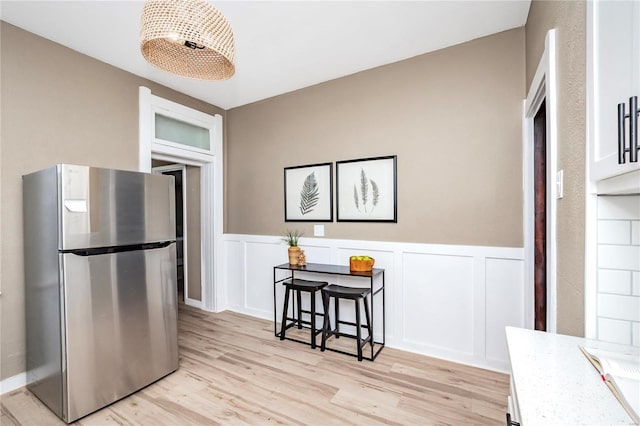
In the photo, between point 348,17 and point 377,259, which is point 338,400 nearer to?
point 377,259

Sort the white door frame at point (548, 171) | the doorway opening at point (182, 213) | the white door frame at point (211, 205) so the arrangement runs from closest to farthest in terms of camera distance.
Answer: the white door frame at point (548, 171), the white door frame at point (211, 205), the doorway opening at point (182, 213)

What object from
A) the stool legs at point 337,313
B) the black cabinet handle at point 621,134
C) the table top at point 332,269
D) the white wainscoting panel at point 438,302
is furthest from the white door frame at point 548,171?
the stool legs at point 337,313

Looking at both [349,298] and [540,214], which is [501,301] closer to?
[540,214]

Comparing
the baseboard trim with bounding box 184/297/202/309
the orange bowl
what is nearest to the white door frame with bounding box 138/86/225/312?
the baseboard trim with bounding box 184/297/202/309

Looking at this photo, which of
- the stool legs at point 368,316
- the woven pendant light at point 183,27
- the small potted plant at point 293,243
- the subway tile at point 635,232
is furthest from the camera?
the small potted plant at point 293,243

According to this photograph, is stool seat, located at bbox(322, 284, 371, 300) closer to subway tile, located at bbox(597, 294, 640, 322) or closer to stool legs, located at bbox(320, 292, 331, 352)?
stool legs, located at bbox(320, 292, 331, 352)

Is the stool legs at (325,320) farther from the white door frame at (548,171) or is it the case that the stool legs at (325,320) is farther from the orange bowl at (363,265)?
the white door frame at (548,171)

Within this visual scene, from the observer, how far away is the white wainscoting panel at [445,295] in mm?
2305

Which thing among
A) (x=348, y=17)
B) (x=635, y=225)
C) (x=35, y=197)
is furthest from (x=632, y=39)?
(x=35, y=197)

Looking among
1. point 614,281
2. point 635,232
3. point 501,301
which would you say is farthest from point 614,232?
point 501,301

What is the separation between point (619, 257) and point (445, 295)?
168cm

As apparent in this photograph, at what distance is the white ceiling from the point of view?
2012 mm

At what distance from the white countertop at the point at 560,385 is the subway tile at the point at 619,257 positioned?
25 cm

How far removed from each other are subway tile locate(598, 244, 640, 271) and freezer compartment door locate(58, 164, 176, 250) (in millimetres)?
2540
